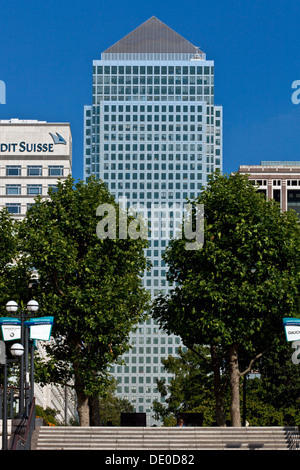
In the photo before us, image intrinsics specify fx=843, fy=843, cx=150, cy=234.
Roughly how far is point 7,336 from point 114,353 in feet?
42.0

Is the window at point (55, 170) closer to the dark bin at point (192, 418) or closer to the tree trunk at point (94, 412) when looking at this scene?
the tree trunk at point (94, 412)

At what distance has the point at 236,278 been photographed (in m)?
44.0

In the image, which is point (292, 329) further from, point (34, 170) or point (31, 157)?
point (31, 157)

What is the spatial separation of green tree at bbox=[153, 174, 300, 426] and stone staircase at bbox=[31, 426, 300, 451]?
6629 millimetres

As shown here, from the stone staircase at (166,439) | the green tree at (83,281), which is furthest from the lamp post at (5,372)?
the green tree at (83,281)

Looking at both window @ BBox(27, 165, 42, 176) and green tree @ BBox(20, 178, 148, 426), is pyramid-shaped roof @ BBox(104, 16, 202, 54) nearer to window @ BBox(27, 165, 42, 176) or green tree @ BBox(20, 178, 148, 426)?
window @ BBox(27, 165, 42, 176)

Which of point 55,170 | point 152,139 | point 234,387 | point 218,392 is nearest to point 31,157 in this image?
point 55,170

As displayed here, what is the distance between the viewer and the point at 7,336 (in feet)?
110

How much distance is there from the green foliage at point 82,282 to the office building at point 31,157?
272 feet

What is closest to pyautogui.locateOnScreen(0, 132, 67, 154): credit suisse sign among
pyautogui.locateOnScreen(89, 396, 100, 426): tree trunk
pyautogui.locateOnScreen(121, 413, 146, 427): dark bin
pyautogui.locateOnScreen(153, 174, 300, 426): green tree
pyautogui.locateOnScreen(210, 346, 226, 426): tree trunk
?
pyautogui.locateOnScreen(89, 396, 100, 426): tree trunk

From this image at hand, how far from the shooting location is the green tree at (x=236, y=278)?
142ft

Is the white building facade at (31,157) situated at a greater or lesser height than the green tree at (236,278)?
greater

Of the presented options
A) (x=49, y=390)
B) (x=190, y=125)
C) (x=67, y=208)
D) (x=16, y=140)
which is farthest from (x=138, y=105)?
(x=67, y=208)
